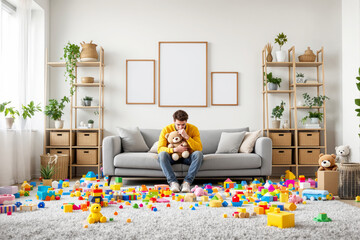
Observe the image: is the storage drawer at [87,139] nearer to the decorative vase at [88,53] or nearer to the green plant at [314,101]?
the decorative vase at [88,53]

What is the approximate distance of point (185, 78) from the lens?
5.75 metres

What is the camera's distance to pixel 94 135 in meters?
5.45

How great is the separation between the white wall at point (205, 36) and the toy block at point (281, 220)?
3362 millimetres

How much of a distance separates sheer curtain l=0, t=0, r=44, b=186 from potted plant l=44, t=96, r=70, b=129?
0.92 feet

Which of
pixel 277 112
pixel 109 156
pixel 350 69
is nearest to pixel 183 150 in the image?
pixel 109 156

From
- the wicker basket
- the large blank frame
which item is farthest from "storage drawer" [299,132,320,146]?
the wicker basket

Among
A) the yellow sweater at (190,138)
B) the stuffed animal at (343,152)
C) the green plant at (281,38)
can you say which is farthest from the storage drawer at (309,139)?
the yellow sweater at (190,138)

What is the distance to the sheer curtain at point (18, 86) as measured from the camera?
15.4 ft

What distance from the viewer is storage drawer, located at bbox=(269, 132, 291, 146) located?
540cm

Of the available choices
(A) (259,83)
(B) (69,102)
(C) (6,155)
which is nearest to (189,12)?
(A) (259,83)

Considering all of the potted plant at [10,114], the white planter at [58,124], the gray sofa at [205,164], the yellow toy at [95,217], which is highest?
the potted plant at [10,114]

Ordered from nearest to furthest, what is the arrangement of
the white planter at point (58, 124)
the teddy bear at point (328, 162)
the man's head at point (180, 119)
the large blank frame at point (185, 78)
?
the teddy bear at point (328, 162) < the man's head at point (180, 119) < the white planter at point (58, 124) < the large blank frame at point (185, 78)

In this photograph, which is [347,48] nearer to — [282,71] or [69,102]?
[282,71]

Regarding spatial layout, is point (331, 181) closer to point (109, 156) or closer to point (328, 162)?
point (328, 162)
